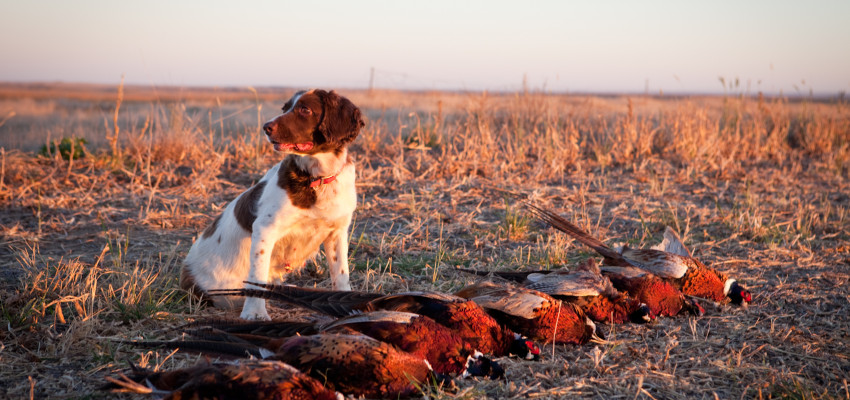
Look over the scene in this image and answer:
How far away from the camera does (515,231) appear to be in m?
5.23

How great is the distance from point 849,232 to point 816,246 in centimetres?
64

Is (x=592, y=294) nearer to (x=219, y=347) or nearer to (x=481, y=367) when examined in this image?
Answer: (x=481, y=367)

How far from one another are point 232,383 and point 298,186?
165 centimetres

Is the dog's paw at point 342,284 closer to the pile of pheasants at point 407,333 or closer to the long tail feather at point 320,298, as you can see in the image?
the pile of pheasants at point 407,333

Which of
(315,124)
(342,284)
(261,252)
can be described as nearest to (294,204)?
(261,252)

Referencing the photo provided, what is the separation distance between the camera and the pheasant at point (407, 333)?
2504 mm

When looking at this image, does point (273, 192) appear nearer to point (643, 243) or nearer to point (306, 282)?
point (306, 282)

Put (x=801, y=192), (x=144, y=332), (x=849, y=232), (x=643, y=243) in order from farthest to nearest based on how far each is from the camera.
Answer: (x=801, y=192)
(x=849, y=232)
(x=643, y=243)
(x=144, y=332)

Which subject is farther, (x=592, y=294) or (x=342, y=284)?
(x=342, y=284)

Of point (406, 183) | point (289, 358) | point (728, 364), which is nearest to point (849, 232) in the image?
point (728, 364)

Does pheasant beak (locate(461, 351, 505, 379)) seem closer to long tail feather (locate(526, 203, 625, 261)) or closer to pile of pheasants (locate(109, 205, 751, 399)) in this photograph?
pile of pheasants (locate(109, 205, 751, 399))

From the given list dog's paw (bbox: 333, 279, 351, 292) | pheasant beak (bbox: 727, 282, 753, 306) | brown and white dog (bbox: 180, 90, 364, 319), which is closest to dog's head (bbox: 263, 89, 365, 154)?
brown and white dog (bbox: 180, 90, 364, 319)

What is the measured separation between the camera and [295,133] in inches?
132

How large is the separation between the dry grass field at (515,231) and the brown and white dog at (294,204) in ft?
1.01
